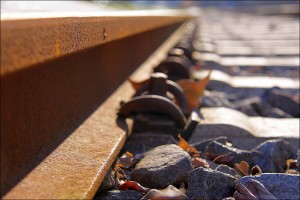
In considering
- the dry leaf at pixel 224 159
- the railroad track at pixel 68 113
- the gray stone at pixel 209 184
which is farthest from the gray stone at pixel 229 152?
the gray stone at pixel 209 184

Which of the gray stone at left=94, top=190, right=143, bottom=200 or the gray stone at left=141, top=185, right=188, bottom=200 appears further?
the gray stone at left=94, top=190, right=143, bottom=200

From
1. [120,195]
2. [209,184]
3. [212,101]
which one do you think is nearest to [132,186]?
[120,195]

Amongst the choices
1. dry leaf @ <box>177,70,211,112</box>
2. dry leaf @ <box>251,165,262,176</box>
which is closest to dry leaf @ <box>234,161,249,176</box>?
dry leaf @ <box>251,165,262,176</box>

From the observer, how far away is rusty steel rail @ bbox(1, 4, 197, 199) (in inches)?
43.4

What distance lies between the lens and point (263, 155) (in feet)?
6.97

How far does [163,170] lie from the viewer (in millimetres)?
1800

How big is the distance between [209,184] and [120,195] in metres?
0.28

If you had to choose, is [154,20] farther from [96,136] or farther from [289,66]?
[96,136]

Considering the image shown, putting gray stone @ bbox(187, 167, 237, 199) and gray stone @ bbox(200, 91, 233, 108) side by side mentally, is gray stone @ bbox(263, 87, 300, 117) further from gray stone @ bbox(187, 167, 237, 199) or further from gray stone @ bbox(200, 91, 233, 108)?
gray stone @ bbox(187, 167, 237, 199)

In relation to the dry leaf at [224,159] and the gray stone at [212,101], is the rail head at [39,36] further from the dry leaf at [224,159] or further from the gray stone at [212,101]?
the gray stone at [212,101]

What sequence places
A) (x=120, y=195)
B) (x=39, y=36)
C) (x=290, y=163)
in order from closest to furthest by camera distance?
(x=39, y=36)
(x=120, y=195)
(x=290, y=163)

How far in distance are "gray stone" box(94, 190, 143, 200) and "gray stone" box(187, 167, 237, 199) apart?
17 cm

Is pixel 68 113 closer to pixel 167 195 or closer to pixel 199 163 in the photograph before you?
pixel 199 163

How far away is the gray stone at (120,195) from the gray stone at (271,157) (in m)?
0.63
